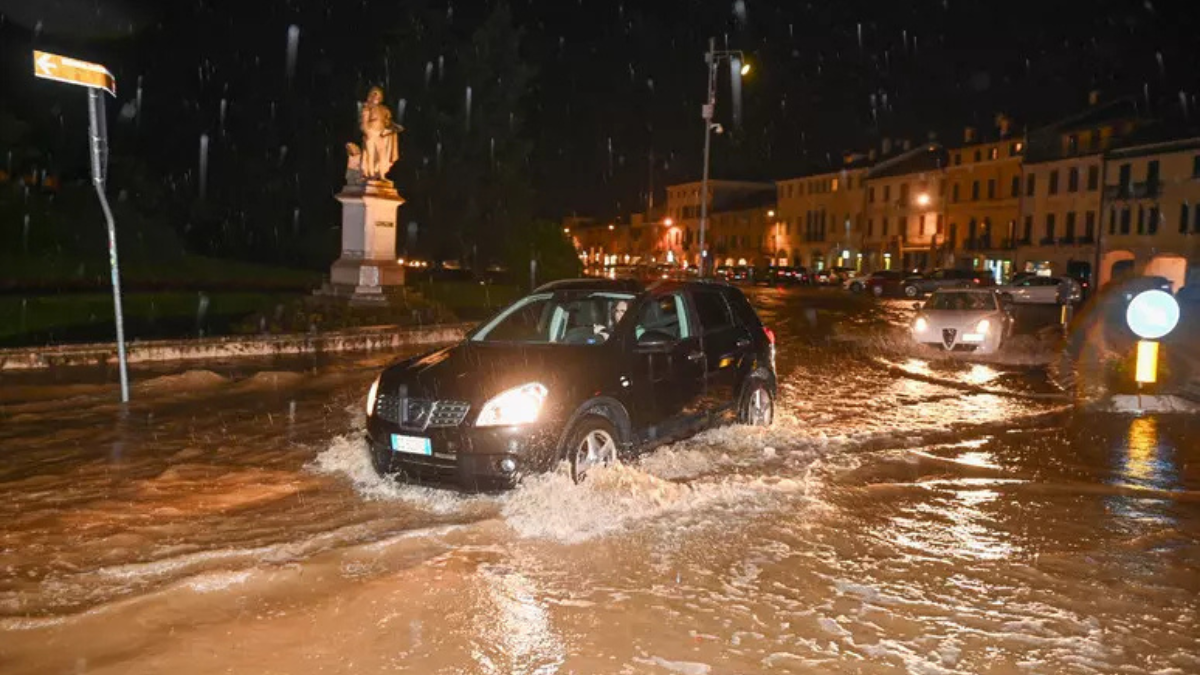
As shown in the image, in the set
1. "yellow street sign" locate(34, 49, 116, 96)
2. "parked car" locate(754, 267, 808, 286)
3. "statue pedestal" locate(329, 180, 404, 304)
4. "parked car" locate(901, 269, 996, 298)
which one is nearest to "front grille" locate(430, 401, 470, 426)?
"yellow street sign" locate(34, 49, 116, 96)

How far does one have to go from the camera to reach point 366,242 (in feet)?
77.6

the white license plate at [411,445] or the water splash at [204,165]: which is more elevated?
the water splash at [204,165]

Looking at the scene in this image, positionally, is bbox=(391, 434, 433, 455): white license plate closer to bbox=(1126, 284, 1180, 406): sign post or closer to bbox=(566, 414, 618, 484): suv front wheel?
bbox=(566, 414, 618, 484): suv front wheel

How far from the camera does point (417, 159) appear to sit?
40969 millimetres

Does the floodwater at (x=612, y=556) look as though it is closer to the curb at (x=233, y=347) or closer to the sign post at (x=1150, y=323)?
the sign post at (x=1150, y=323)

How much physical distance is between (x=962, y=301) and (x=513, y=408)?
15.9m

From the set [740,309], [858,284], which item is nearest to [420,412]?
[740,309]

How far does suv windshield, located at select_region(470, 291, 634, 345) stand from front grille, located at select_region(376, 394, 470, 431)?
1387mm

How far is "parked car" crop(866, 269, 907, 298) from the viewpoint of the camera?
5150cm

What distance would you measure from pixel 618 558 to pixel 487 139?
37088 mm

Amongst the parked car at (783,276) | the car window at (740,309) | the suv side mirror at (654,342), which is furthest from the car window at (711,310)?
the parked car at (783,276)

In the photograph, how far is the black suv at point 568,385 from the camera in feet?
22.7

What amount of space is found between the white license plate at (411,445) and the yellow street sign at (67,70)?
5772mm

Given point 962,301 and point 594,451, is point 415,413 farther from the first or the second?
point 962,301
